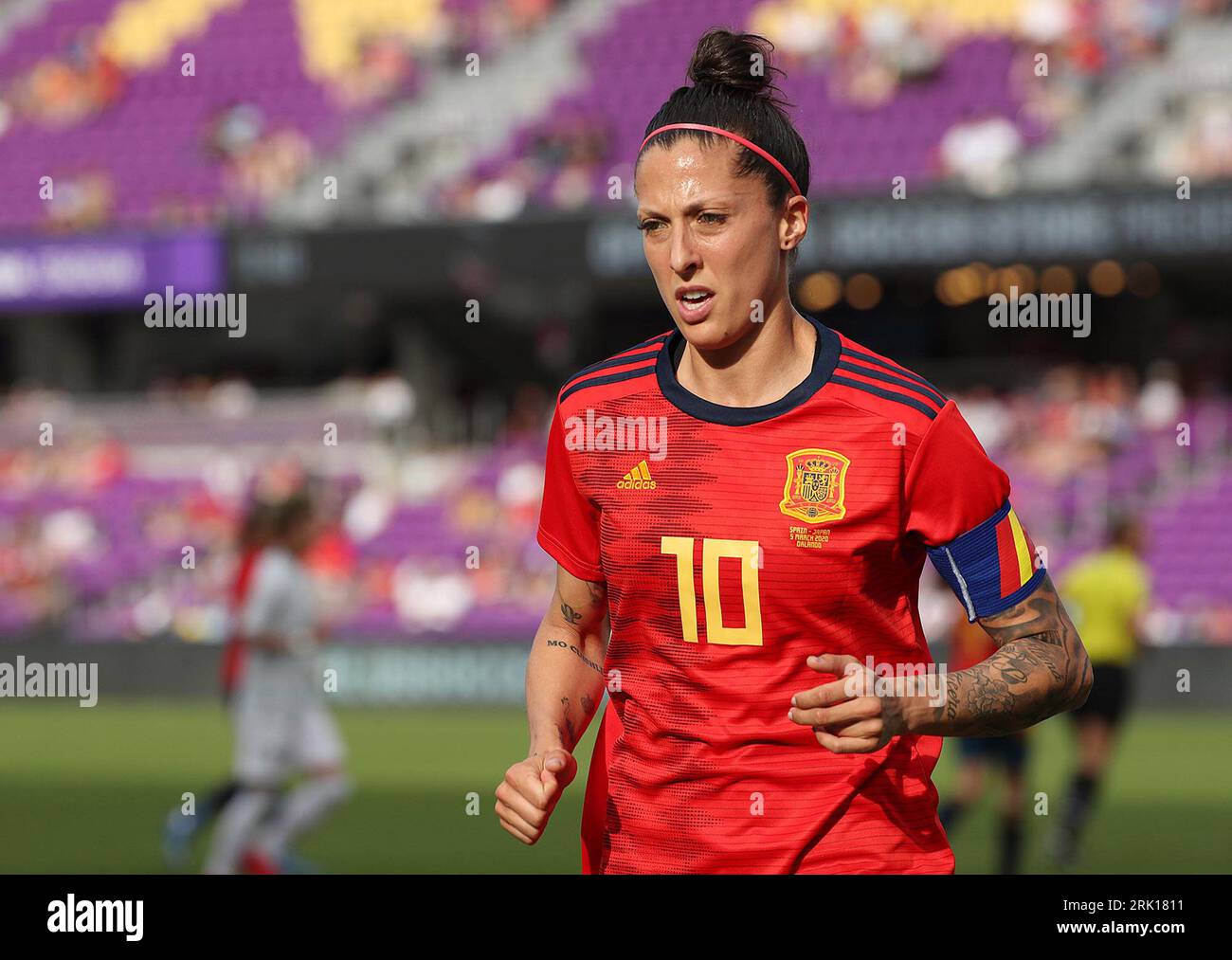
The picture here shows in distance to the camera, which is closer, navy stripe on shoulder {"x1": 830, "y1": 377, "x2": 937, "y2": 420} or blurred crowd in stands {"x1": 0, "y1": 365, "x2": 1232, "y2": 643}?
navy stripe on shoulder {"x1": 830, "y1": 377, "x2": 937, "y2": 420}

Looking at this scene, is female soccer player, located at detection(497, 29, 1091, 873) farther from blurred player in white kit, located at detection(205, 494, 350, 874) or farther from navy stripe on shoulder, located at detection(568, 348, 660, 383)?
blurred player in white kit, located at detection(205, 494, 350, 874)

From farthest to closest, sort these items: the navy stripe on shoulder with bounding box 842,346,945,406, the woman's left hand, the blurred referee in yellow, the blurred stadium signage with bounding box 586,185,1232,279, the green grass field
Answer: the blurred stadium signage with bounding box 586,185,1232,279
the blurred referee in yellow
the green grass field
the navy stripe on shoulder with bounding box 842,346,945,406
the woman's left hand

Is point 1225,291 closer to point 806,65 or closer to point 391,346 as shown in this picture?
point 806,65

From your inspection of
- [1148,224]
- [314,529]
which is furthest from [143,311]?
[314,529]

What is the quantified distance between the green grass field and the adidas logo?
6044 millimetres

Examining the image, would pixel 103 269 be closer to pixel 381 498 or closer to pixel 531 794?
pixel 381 498

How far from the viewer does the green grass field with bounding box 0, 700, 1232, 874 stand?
9758 mm

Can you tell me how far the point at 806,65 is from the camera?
23828 millimetres

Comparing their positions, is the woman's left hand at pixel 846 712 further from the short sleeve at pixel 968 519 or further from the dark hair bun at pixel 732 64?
the dark hair bun at pixel 732 64

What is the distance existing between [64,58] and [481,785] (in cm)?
2012

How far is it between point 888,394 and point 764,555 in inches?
15.0

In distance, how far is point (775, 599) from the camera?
10.4ft

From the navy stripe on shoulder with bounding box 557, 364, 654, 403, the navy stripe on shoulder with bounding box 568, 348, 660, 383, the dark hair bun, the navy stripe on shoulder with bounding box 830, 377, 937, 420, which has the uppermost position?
the dark hair bun

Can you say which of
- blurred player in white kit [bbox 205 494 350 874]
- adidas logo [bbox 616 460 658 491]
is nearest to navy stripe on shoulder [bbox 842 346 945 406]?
adidas logo [bbox 616 460 658 491]
